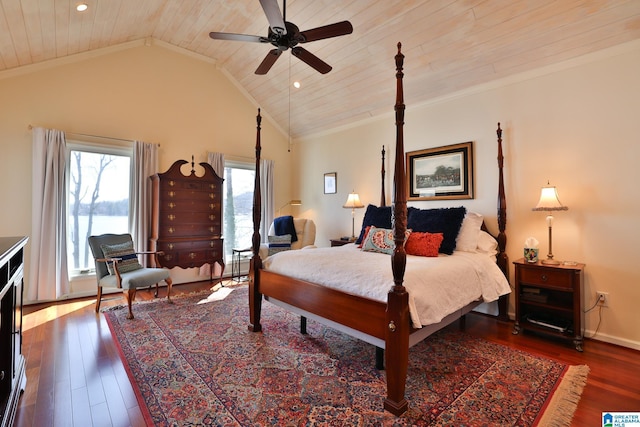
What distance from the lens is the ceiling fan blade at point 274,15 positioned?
7.00ft

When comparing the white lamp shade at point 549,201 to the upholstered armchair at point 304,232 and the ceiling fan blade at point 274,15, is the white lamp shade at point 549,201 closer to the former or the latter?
the ceiling fan blade at point 274,15

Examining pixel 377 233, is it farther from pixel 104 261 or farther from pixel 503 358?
pixel 104 261

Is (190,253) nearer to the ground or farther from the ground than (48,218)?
nearer to the ground

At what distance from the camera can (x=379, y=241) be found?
3309mm

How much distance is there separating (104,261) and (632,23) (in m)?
5.65

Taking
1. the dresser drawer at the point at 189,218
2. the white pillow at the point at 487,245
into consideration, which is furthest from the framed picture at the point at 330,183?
the white pillow at the point at 487,245

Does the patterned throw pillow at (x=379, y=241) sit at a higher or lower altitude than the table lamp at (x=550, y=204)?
lower

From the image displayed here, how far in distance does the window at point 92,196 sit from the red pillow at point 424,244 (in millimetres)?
4044

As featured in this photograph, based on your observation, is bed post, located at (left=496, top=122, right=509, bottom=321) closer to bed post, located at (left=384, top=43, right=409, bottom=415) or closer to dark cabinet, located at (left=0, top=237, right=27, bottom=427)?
bed post, located at (left=384, top=43, right=409, bottom=415)

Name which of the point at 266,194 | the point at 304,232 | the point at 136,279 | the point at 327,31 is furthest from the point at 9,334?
the point at 266,194

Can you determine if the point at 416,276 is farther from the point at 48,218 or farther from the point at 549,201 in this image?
the point at 48,218

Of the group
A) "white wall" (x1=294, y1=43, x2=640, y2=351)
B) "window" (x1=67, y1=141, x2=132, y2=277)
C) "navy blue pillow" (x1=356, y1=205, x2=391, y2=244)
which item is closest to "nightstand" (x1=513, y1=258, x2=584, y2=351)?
"white wall" (x1=294, y1=43, x2=640, y2=351)

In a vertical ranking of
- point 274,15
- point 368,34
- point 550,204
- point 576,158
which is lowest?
point 550,204

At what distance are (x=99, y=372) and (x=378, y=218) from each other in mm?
3094
